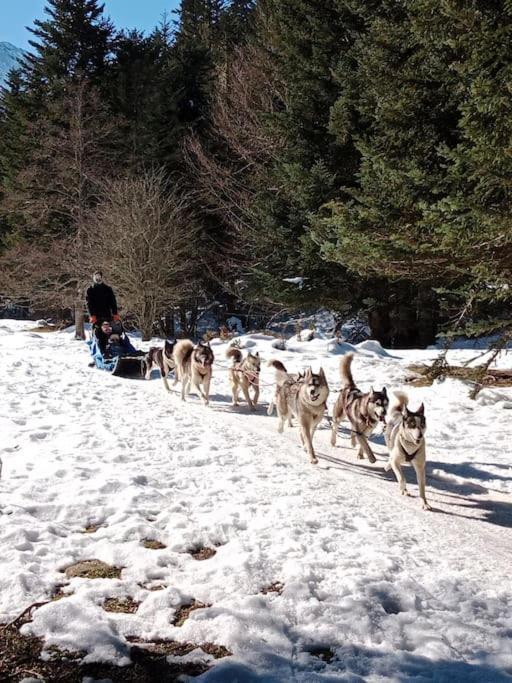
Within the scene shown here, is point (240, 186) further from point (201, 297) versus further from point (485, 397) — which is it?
point (485, 397)

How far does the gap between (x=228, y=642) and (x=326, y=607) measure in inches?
29.1

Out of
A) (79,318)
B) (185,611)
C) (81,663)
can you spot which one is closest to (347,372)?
(185,611)

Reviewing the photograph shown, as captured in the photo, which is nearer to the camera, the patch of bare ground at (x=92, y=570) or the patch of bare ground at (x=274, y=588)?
the patch of bare ground at (x=274, y=588)

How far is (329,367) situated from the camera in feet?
43.5

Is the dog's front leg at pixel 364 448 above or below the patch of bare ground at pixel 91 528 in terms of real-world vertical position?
above

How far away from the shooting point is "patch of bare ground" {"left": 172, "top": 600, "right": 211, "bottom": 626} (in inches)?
130

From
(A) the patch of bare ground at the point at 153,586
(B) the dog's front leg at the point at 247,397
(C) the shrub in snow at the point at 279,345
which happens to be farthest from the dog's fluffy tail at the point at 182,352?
(A) the patch of bare ground at the point at 153,586

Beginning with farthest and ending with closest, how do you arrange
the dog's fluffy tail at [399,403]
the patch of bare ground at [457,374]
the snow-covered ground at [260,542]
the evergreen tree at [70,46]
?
the evergreen tree at [70,46], the patch of bare ground at [457,374], the dog's fluffy tail at [399,403], the snow-covered ground at [260,542]

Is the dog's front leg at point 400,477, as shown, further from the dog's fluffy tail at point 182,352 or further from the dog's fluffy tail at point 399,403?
the dog's fluffy tail at point 182,352

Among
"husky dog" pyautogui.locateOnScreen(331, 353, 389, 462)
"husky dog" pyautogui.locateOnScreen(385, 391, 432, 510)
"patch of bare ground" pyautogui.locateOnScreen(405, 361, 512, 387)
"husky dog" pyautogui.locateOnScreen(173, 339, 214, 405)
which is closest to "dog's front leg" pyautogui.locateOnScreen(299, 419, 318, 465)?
"husky dog" pyautogui.locateOnScreen(331, 353, 389, 462)

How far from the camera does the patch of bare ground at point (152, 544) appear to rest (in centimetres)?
430

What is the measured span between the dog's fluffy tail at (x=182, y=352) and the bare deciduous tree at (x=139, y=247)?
35.3 feet

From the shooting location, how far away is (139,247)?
21.1m

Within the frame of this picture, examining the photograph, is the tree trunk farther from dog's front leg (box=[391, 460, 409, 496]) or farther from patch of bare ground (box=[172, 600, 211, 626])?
patch of bare ground (box=[172, 600, 211, 626])
